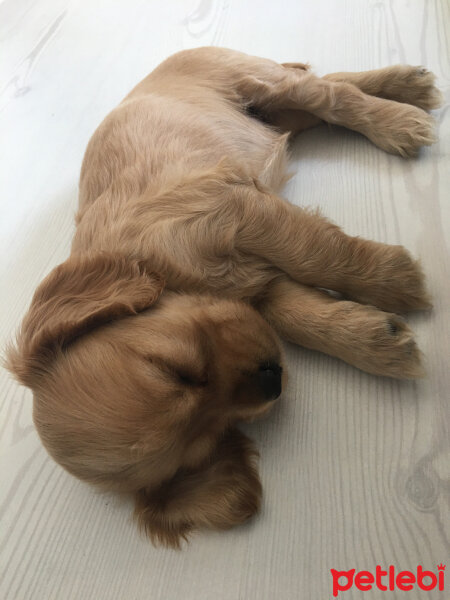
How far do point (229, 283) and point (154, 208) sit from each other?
0.28m

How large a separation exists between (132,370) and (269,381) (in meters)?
0.30

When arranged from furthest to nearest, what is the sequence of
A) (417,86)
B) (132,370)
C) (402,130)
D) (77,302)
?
(417,86)
(402,130)
(77,302)
(132,370)

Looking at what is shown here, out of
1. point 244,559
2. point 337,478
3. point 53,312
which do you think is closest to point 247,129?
point 53,312

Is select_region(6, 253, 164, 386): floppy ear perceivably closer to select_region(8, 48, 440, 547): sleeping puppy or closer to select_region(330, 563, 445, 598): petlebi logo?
select_region(8, 48, 440, 547): sleeping puppy

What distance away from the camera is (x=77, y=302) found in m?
1.16

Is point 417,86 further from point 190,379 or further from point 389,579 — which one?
point 389,579

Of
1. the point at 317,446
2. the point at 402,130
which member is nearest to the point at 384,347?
the point at 317,446

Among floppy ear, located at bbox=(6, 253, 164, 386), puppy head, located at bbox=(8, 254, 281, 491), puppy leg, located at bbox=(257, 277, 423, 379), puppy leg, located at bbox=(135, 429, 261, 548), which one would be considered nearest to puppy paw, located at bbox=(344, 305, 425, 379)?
puppy leg, located at bbox=(257, 277, 423, 379)

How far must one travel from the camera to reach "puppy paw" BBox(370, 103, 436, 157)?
1659 millimetres

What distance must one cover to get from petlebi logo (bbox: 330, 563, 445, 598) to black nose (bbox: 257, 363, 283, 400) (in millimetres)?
401

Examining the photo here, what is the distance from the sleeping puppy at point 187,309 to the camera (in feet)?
3.49

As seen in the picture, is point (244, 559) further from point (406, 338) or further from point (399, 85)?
point (399, 85)

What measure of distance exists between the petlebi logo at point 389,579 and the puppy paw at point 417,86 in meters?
1.49

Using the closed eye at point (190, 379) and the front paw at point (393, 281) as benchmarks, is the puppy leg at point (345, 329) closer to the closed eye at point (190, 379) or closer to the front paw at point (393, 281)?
the front paw at point (393, 281)
